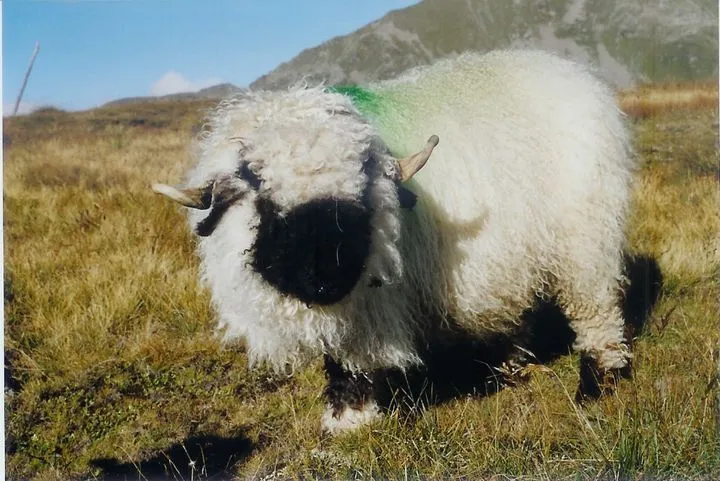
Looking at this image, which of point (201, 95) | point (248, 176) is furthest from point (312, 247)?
point (201, 95)

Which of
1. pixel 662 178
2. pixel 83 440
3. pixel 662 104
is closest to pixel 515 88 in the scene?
pixel 662 104

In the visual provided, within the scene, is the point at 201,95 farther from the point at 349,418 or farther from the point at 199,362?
the point at 349,418

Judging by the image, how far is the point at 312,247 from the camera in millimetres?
2225

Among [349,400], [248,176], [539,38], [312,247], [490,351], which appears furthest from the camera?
[490,351]

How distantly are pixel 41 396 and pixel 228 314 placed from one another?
1076mm

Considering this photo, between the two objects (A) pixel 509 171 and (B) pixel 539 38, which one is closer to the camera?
(A) pixel 509 171

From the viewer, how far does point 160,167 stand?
3598mm

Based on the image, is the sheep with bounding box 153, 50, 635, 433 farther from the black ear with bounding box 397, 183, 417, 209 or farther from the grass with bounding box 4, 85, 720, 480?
the grass with bounding box 4, 85, 720, 480

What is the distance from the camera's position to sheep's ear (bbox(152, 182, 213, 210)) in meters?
2.43

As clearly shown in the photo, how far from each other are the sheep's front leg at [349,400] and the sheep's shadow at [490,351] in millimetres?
69

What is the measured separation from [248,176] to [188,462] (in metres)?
1.34

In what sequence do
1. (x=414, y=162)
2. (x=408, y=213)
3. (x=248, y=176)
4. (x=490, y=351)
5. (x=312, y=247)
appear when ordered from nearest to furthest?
1. (x=312, y=247)
2. (x=248, y=176)
3. (x=414, y=162)
4. (x=408, y=213)
5. (x=490, y=351)

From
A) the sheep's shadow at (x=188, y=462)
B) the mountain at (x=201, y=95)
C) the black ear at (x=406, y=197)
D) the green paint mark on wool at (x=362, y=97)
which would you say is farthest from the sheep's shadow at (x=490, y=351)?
the mountain at (x=201, y=95)

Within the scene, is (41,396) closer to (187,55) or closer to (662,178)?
(187,55)
